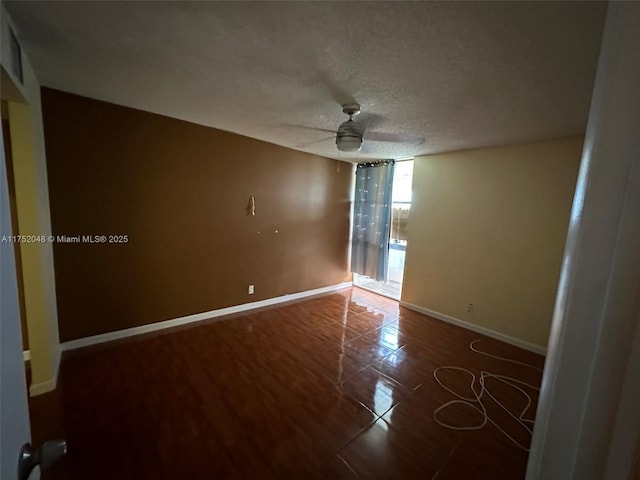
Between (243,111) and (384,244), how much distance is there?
115 inches

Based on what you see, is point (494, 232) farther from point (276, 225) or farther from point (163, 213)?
point (163, 213)

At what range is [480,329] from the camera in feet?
10.8

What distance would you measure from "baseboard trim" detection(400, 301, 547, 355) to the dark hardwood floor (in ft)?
0.34

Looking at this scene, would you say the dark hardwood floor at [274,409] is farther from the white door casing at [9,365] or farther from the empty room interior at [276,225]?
the white door casing at [9,365]

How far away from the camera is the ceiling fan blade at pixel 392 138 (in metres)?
2.89

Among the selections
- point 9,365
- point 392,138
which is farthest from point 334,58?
point 9,365

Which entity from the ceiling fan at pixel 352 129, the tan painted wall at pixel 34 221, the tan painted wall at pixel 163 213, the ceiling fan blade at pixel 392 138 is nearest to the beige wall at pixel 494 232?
the ceiling fan blade at pixel 392 138

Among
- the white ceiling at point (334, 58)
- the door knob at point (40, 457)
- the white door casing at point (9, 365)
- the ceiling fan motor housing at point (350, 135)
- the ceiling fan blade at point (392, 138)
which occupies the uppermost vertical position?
the white ceiling at point (334, 58)

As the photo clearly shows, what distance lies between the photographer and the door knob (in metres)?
0.54

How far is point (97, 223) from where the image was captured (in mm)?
2521

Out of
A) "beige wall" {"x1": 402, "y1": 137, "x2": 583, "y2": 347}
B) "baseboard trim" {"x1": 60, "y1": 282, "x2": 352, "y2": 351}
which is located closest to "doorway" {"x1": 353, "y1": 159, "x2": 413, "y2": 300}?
"beige wall" {"x1": 402, "y1": 137, "x2": 583, "y2": 347}

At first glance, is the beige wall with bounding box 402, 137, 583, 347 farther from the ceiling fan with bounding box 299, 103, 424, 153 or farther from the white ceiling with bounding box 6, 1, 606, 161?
the ceiling fan with bounding box 299, 103, 424, 153

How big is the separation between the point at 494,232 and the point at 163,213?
3.77 metres

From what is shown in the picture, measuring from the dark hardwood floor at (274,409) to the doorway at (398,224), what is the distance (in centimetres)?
155
